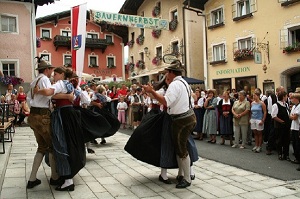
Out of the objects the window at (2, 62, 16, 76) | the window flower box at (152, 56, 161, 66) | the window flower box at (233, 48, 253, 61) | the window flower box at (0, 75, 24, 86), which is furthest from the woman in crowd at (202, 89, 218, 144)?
the window flower box at (152, 56, 161, 66)

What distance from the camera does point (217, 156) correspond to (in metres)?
7.34

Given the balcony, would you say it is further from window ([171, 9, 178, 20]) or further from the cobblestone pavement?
the cobblestone pavement

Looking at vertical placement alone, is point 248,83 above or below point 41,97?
A: above

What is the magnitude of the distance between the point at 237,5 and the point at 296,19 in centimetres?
408

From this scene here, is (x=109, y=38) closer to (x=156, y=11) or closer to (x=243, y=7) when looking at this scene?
(x=156, y=11)

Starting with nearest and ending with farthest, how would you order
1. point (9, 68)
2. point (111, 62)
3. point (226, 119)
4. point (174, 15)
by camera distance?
point (226, 119) < point (9, 68) < point (174, 15) < point (111, 62)

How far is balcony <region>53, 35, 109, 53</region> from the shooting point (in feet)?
104

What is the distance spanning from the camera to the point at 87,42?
106 feet

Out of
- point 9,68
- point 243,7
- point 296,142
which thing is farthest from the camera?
point 9,68

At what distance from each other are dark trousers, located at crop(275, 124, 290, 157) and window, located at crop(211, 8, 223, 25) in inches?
511

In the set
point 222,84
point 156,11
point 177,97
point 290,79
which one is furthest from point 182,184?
point 156,11

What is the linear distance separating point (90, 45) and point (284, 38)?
22.5 meters

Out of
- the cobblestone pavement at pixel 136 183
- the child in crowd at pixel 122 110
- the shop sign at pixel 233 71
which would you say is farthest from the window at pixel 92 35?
the cobblestone pavement at pixel 136 183

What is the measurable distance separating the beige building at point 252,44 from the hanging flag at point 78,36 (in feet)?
22.8
